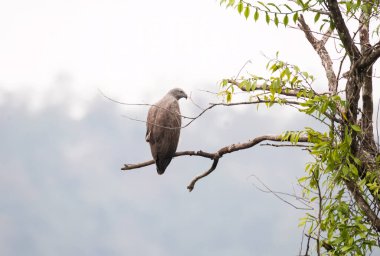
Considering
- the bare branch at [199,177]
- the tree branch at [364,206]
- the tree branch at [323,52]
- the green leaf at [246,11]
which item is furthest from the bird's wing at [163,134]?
the green leaf at [246,11]

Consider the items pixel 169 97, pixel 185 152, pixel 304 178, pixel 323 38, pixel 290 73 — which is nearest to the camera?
pixel 290 73

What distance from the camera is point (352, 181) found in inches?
320

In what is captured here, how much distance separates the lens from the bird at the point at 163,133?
433 inches

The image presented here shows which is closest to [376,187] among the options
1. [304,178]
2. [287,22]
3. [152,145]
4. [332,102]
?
[304,178]

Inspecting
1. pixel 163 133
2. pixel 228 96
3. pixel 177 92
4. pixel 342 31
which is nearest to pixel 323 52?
pixel 228 96

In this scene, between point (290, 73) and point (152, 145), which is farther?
point (152, 145)

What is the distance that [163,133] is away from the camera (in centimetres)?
1102

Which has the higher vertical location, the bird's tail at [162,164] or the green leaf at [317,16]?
the green leaf at [317,16]

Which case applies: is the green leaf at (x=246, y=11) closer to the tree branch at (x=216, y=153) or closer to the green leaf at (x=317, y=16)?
the green leaf at (x=317, y=16)

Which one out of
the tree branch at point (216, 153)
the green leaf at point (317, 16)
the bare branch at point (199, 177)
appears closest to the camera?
the green leaf at point (317, 16)

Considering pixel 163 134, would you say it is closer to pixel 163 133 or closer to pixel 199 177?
pixel 163 133

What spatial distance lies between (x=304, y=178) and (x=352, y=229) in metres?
0.90

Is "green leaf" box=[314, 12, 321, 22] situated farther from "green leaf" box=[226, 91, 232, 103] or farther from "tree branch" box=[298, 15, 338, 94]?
"tree branch" box=[298, 15, 338, 94]

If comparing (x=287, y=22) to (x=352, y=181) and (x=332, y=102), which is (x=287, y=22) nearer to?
(x=332, y=102)
